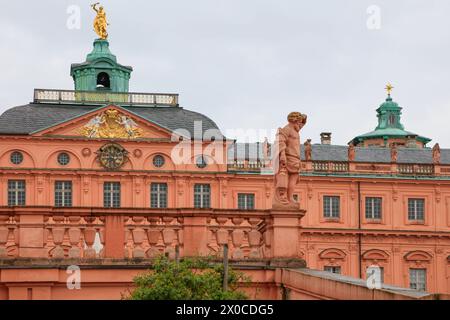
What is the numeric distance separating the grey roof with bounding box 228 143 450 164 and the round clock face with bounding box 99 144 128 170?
28.0 feet

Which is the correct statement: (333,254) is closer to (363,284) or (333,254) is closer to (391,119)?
(391,119)

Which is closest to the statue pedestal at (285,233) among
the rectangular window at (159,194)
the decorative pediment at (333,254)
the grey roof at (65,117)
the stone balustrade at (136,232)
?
the stone balustrade at (136,232)

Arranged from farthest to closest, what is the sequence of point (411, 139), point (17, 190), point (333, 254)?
point (411, 139) → point (333, 254) → point (17, 190)

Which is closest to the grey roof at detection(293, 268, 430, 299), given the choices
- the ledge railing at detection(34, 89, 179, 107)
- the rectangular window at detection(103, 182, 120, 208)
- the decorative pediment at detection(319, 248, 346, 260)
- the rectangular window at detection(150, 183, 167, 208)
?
the rectangular window at detection(103, 182, 120, 208)

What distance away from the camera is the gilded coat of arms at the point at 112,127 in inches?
2908

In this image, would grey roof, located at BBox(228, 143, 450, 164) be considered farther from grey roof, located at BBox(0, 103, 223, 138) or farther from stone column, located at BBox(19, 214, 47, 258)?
stone column, located at BBox(19, 214, 47, 258)

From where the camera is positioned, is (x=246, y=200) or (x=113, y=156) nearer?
(x=113, y=156)

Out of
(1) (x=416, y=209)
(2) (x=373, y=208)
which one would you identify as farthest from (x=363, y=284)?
(1) (x=416, y=209)

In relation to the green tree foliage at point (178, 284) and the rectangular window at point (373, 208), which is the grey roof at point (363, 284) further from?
the rectangular window at point (373, 208)

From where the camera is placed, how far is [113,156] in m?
74.2

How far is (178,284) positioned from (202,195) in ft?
190

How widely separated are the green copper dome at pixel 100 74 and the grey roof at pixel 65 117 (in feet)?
20.7

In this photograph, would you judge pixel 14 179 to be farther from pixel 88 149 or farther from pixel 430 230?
pixel 430 230

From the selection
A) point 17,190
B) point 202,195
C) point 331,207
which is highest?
point 17,190
